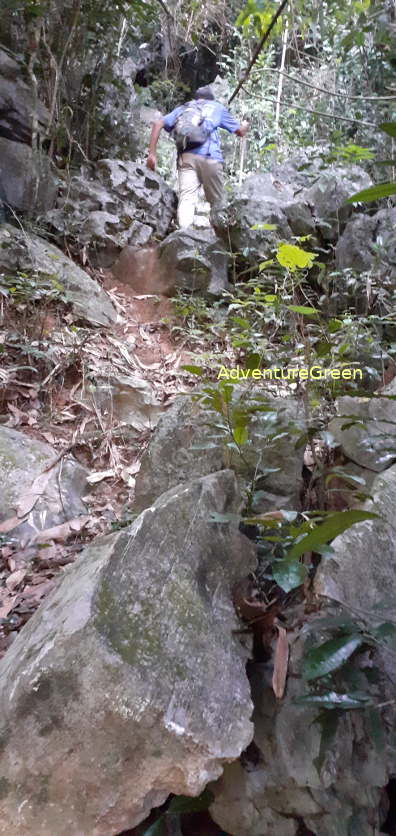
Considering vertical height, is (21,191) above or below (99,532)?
above

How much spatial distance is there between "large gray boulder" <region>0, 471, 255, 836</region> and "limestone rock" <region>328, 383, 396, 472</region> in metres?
0.93

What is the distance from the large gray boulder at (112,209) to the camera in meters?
5.73

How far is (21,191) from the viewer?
5.37 m

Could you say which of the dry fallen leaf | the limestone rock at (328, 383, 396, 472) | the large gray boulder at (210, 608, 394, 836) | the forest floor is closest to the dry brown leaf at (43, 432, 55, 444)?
the forest floor

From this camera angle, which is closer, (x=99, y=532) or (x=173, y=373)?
(x=99, y=532)

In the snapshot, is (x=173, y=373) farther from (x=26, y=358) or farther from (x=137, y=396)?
(x=26, y=358)

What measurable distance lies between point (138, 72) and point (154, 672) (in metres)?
10.2

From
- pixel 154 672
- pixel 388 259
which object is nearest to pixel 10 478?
pixel 154 672

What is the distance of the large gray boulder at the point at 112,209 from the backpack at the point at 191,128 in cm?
76

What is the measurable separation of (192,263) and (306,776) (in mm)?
4897

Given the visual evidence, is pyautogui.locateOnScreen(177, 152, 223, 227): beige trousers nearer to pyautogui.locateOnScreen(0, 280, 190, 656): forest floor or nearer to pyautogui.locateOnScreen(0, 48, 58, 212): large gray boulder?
pyautogui.locateOnScreen(0, 48, 58, 212): large gray boulder

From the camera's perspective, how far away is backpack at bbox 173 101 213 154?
238 inches

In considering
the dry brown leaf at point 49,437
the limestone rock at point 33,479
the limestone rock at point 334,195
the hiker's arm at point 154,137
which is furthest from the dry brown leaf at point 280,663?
the hiker's arm at point 154,137

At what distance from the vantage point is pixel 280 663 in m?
1.44
